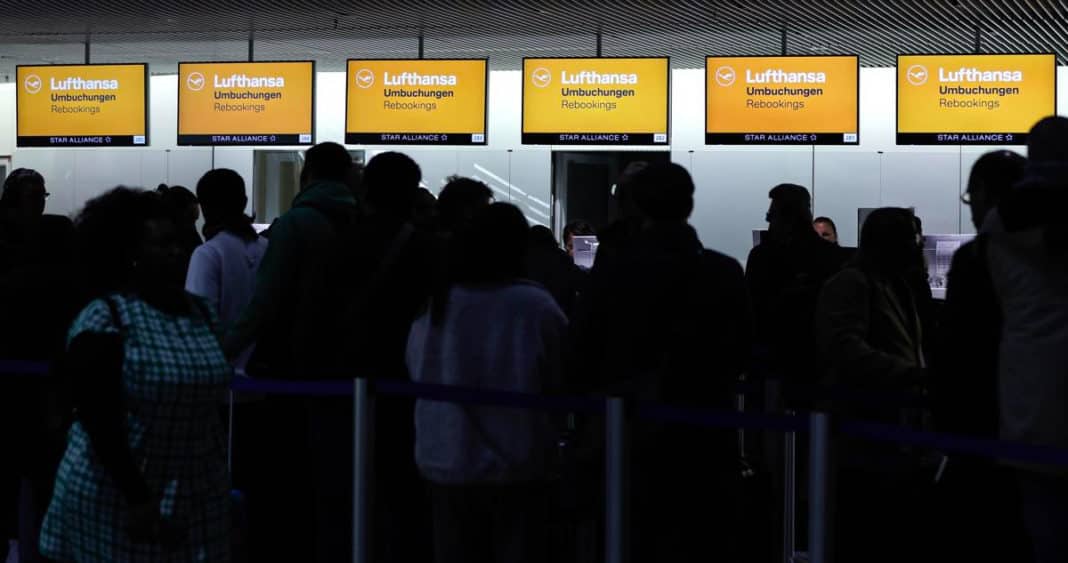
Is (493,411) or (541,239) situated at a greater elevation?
(541,239)

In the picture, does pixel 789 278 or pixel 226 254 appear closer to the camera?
pixel 226 254

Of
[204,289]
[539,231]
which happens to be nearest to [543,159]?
[539,231]

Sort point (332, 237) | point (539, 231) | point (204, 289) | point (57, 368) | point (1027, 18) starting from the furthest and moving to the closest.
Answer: point (1027, 18) < point (539, 231) < point (204, 289) < point (332, 237) < point (57, 368)

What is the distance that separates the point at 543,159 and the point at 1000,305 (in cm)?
1067

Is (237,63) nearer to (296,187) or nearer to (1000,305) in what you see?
(296,187)

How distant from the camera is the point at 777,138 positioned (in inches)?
438

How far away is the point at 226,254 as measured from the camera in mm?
5141

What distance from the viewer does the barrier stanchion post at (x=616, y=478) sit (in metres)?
3.70

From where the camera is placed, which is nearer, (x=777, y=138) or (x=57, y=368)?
(x=57, y=368)

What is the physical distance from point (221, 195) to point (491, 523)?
205 centimetres

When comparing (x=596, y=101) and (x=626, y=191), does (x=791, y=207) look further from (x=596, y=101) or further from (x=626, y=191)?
(x=596, y=101)

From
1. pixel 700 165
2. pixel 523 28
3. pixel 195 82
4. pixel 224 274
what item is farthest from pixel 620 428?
pixel 700 165

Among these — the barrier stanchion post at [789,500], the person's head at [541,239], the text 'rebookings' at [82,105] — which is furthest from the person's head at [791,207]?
the text 'rebookings' at [82,105]

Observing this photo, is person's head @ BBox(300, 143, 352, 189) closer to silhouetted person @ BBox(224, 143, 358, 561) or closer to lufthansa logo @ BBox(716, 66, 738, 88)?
silhouetted person @ BBox(224, 143, 358, 561)
